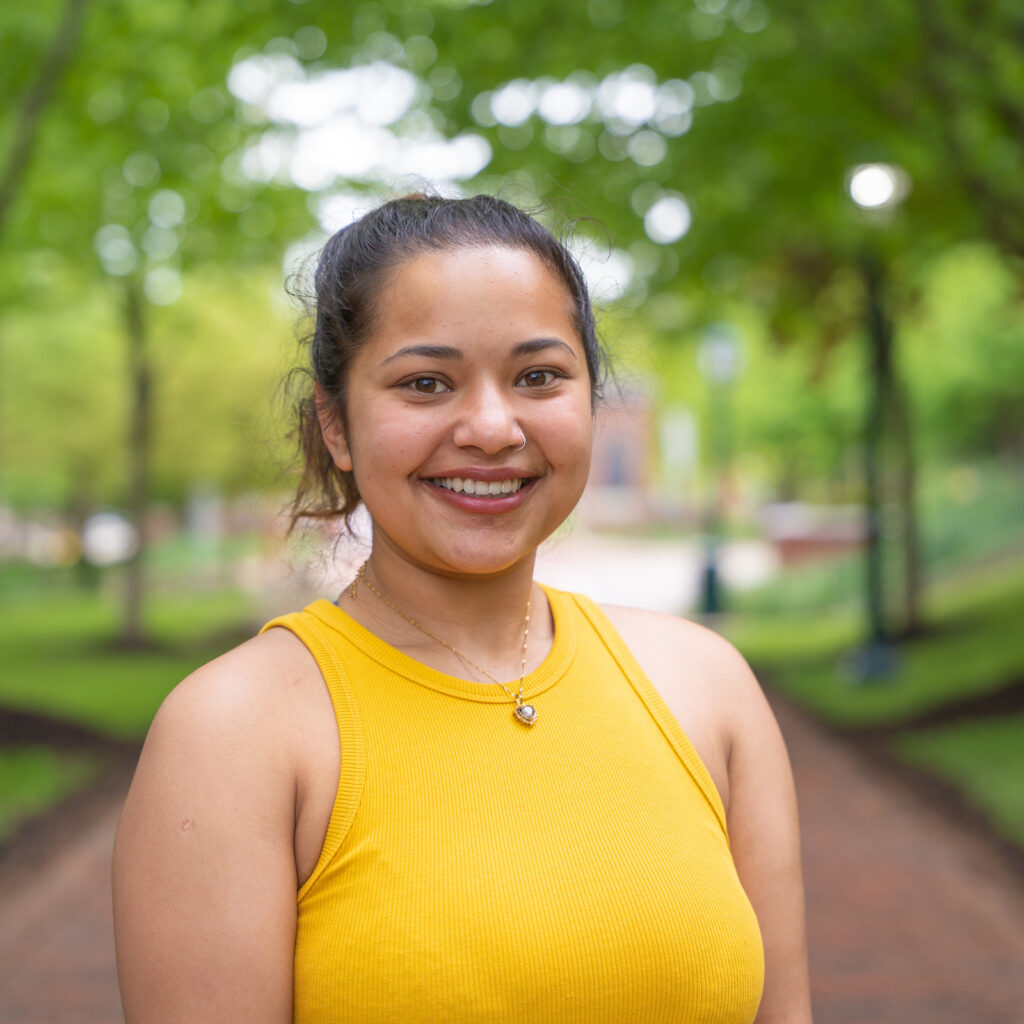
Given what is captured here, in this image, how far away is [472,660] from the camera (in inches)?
69.1

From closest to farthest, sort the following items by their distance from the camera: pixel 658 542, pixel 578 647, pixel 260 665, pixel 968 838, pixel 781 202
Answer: pixel 260 665
pixel 578 647
pixel 968 838
pixel 781 202
pixel 658 542

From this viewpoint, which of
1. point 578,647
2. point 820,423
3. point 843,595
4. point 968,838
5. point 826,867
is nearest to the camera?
point 578,647

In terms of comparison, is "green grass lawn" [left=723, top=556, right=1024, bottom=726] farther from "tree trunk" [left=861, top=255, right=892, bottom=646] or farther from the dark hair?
the dark hair

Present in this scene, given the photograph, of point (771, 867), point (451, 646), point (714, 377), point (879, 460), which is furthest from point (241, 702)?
point (714, 377)

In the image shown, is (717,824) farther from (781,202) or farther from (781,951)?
(781,202)

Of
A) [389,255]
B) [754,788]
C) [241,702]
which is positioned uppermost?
[389,255]

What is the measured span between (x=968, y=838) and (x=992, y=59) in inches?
201

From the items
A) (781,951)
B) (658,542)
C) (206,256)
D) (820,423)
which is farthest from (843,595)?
(658,542)

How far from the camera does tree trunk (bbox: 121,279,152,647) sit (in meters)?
15.4

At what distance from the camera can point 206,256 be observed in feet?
44.3

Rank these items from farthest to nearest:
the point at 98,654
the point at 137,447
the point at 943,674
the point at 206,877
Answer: the point at 137,447, the point at 98,654, the point at 943,674, the point at 206,877

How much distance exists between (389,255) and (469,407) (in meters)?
0.25

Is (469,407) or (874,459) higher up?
(469,407)

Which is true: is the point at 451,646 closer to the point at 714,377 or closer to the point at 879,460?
the point at 879,460
